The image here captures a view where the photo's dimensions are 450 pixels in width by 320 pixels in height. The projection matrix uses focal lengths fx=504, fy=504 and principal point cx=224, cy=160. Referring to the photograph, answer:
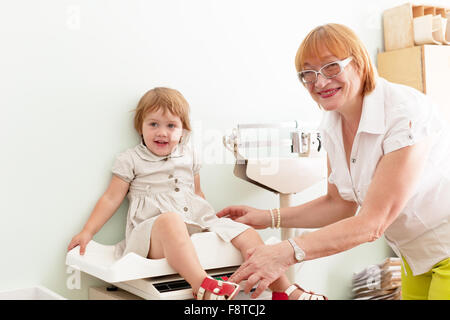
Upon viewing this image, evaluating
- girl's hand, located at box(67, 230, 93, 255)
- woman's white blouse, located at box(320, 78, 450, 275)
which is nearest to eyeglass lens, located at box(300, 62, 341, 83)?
woman's white blouse, located at box(320, 78, 450, 275)

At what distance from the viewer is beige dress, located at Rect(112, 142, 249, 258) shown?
5.33 feet

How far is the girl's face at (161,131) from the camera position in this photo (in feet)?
5.43

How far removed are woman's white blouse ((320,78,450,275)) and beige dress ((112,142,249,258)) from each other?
1.51ft

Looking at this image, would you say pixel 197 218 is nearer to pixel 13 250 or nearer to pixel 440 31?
pixel 13 250

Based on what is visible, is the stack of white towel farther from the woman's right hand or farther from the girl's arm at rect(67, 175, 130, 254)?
the girl's arm at rect(67, 175, 130, 254)

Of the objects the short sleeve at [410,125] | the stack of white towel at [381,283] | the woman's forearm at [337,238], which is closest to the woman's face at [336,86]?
the short sleeve at [410,125]

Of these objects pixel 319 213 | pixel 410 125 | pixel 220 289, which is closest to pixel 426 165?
pixel 410 125

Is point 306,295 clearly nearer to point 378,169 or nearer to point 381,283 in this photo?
point 378,169

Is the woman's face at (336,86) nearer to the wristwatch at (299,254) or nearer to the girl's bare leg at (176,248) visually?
the wristwatch at (299,254)

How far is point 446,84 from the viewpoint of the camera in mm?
2293

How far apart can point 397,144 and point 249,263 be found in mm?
461

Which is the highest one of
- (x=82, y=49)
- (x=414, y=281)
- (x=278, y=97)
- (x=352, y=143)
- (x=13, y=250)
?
(x=82, y=49)
